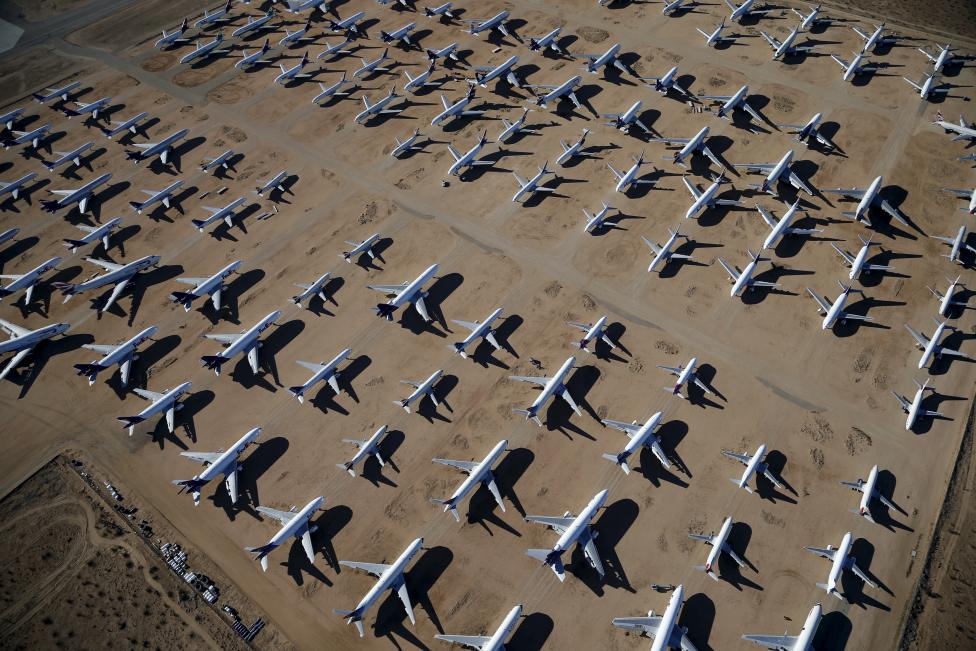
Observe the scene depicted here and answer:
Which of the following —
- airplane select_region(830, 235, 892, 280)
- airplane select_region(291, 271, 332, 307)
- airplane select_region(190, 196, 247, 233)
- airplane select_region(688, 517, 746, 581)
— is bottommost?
airplane select_region(688, 517, 746, 581)

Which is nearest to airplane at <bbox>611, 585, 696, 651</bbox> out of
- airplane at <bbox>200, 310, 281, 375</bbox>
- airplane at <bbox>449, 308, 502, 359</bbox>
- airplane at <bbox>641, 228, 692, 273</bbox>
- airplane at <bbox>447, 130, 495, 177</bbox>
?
airplane at <bbox>449, 308, 502, 359</bbox>

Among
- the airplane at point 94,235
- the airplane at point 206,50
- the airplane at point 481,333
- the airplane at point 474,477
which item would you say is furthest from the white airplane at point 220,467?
the airplane at point 206,50

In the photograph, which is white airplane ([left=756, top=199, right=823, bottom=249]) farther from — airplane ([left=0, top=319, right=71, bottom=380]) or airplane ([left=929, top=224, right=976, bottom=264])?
airplane ([left=0, top=319, right=71, bottom=380])

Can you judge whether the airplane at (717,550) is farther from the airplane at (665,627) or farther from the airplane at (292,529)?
the airplane at (292,529)

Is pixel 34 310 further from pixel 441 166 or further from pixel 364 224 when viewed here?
pixel 441 166

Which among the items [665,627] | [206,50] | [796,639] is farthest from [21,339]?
[796,639]

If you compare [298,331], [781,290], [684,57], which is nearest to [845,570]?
[781,290]
